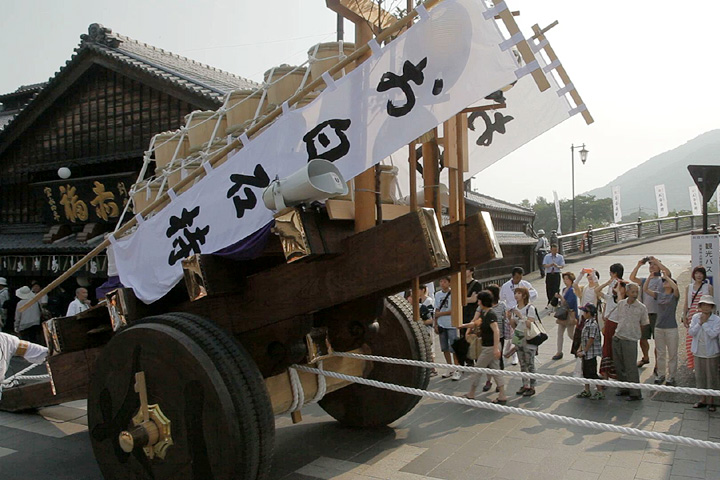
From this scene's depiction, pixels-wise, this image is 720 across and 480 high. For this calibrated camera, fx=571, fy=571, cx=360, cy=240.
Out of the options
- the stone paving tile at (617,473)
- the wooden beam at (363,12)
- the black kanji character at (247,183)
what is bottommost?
the stone paving tile at (617,473)

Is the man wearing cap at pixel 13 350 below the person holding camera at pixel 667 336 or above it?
above

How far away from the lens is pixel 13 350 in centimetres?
555

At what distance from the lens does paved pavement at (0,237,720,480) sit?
181 inches

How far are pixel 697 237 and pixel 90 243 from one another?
38.2 ft

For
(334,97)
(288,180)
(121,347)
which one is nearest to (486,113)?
(334,97)

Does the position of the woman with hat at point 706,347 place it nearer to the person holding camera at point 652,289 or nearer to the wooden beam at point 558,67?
the person holding camera at point 652,289

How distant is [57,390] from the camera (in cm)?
484

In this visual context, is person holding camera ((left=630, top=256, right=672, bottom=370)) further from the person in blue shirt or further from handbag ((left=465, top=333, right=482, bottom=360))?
handbag ((left=465, top=333, right=482, bottom=360))

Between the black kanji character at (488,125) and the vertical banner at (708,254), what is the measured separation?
504 cm

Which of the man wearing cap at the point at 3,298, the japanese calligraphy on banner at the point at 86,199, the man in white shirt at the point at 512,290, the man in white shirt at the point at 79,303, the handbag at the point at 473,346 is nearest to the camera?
the handbag at the point at 473,346

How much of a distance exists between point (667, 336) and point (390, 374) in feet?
13.7

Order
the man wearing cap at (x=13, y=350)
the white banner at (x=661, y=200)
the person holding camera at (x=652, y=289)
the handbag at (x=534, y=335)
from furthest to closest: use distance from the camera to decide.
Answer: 1. the white banner at (x=661, y=200)
2. the person holding camera at (x=652, y=289)
3. the handbag at (x=534, y=335)
4. the man wearing cap at (x=13, y=350)

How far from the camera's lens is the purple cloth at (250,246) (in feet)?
11.5

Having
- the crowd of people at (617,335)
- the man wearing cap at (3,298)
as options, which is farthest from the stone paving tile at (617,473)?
the man wearing cap at (3,298)
